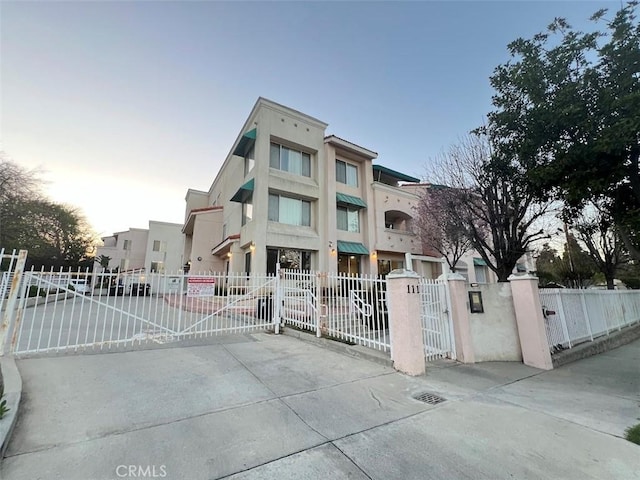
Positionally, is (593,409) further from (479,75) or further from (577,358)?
(479,75)

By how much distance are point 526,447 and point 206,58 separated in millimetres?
15337

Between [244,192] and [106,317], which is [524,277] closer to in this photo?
[106,317]

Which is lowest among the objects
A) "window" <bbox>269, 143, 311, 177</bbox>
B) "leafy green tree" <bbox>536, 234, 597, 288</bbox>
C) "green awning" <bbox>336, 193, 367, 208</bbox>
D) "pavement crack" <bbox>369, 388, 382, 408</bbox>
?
"pavement crack" <bbox>369, 388, 382, 408</bbox>

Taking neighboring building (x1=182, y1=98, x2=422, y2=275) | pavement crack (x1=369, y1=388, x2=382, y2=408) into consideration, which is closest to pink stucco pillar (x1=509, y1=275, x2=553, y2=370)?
pavement crack (x1=369, y1=388, x2=382, y2=408)

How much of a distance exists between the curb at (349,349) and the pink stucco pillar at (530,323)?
3.31 meters

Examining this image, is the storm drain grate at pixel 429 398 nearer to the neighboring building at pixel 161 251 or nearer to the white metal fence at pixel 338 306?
the white metal fence at pixel 338 306

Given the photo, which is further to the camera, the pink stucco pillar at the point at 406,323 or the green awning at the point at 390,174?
the green awning at the point at 390,174

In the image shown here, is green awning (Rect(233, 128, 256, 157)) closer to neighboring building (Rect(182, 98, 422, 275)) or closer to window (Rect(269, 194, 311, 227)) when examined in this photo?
neighboring building (Rect(182, 98, 422, 275))

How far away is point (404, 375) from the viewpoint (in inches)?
193

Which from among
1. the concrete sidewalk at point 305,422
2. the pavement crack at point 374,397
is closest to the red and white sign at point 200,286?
the concrete sidewalk at point 305,422

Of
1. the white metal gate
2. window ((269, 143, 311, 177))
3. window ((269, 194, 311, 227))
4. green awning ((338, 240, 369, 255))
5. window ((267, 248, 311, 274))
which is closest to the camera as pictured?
the white metal gate

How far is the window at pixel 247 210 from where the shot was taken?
1658cm

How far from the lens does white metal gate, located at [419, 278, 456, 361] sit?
6.14 metres

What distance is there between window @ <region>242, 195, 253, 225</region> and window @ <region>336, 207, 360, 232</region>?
20.1 ft
